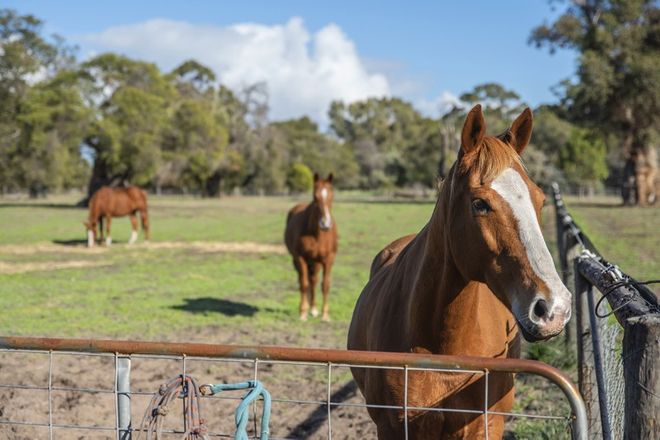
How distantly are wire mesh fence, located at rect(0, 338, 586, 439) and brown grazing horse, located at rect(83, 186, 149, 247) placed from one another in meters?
12.5

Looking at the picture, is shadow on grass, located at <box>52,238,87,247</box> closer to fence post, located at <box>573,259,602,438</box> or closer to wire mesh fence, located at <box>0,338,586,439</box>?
wire mesh fence, located at <box>0,338,586,439</box>

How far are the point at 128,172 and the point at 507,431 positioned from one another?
35.7m

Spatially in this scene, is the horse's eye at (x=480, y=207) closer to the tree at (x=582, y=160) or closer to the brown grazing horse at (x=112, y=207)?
the brown grazing horse at (x=112, y=207)

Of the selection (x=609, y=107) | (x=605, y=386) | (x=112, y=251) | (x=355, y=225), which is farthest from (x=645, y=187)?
(x=605, y=386)

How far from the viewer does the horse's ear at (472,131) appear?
2.32 m

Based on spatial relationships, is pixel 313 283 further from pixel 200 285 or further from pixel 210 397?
pixel 210 397

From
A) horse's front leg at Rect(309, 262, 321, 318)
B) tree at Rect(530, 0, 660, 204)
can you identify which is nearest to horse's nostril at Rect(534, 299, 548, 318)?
horse's front leg at Rect(309, 262, 321, 318)

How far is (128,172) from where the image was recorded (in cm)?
3703

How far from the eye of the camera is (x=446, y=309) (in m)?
2.54

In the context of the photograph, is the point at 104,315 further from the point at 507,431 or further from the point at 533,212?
the point at 533,212

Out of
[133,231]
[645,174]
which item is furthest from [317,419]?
[645,174]

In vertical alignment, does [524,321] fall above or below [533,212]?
below

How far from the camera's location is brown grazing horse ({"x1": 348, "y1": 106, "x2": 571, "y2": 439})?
207 centimetres

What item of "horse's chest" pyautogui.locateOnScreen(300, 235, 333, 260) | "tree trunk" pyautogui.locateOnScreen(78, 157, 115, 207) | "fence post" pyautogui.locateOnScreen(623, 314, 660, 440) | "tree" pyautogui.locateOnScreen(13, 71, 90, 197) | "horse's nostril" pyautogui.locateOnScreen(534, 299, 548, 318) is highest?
"tree" pyautogui.locateOnScreen(13, 71, 90, 197)
